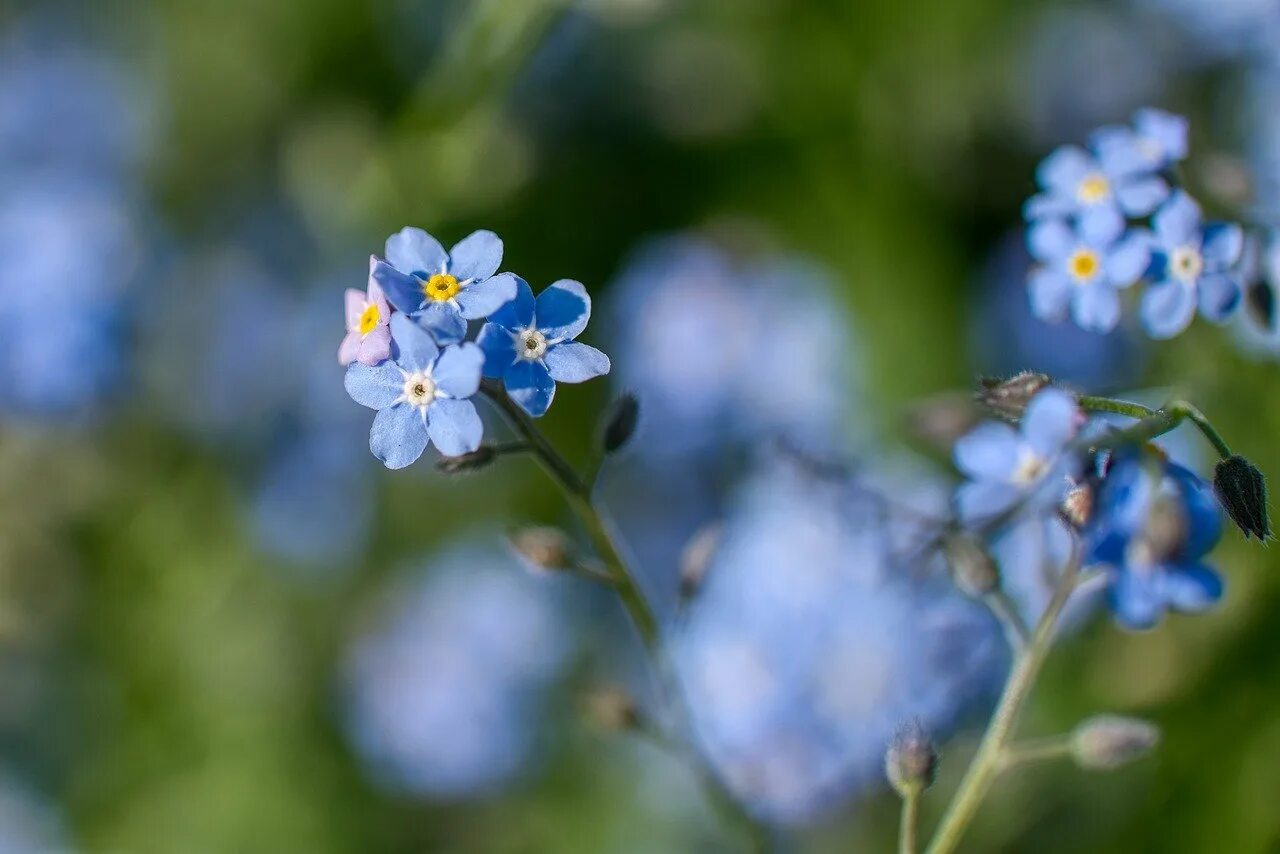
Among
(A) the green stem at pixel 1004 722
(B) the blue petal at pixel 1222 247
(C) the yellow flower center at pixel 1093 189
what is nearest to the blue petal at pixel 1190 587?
(A) the green stem at pixel 1004 722

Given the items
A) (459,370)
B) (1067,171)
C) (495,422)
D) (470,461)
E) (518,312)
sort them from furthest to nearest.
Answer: (495,422), (1067,171), (470,461), (518,312), (459,370)

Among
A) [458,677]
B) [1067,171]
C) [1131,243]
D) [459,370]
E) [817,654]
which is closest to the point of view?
[459,370]

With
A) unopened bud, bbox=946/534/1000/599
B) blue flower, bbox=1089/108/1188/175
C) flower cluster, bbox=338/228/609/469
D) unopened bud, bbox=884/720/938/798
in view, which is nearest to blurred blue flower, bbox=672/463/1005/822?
unopened bud, bbox=946/534/1000/599

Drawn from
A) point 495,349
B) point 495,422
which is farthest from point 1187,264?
point 495,422

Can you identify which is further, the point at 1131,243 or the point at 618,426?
the point at 1131,243

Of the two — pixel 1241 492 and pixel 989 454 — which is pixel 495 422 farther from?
pixel 1241 492

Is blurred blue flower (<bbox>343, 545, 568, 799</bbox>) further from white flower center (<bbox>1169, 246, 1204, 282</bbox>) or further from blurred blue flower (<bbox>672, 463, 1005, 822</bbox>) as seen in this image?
white flower center (<bbox>1169, 246, 1204, 282</bbox>)
